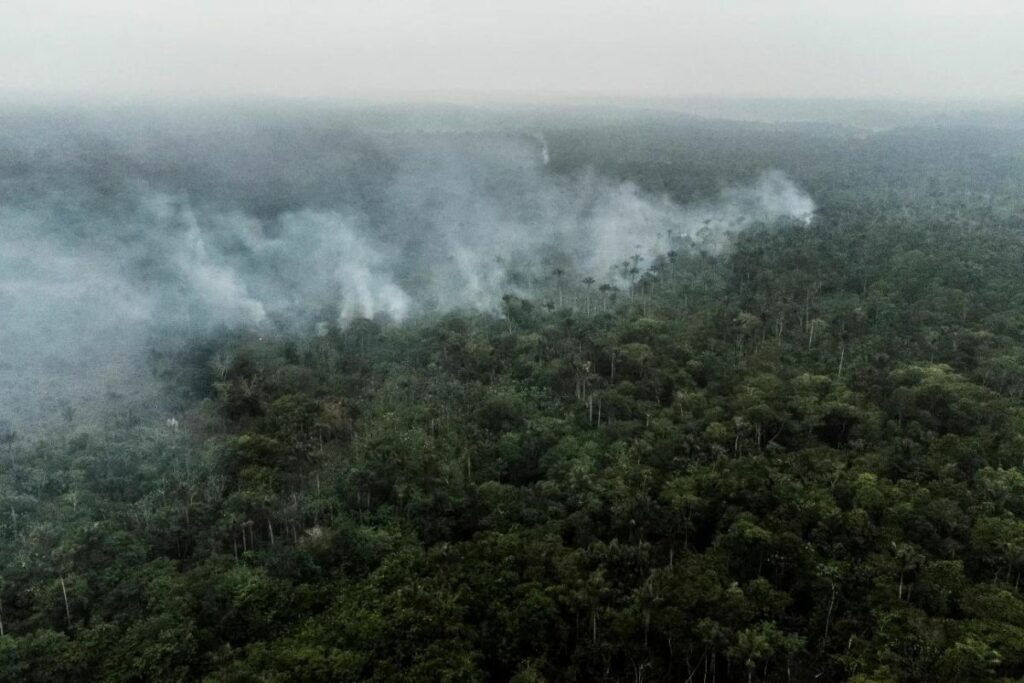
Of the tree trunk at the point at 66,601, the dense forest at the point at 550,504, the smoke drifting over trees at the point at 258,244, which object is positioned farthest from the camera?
the smoke drifting over trees at the point at 258,244

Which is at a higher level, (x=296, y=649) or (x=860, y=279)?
(x=860, y=279)

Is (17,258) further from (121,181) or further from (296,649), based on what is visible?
(296,649)

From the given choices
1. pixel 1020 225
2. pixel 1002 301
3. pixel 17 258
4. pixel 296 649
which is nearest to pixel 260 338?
pixel 17 258

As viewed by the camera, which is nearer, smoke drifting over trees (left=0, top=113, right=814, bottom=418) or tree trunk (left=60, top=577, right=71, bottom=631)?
tree trunk (left=60, top=577, right=71, bottom=631)

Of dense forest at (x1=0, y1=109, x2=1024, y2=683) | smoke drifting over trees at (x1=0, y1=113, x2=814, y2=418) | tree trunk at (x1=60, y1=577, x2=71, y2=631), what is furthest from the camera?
smoke drifting over trees at (x1=0, y1=113, x2=814, y2=418)

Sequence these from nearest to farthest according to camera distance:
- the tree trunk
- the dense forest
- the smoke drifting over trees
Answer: the dense forest
the tree trunk
the smoke drifting over trees

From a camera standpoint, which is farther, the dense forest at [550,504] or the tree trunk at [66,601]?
the tree trunk at [66,601]

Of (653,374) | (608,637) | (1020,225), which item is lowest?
(608,637)

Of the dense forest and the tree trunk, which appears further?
the tree trunk
